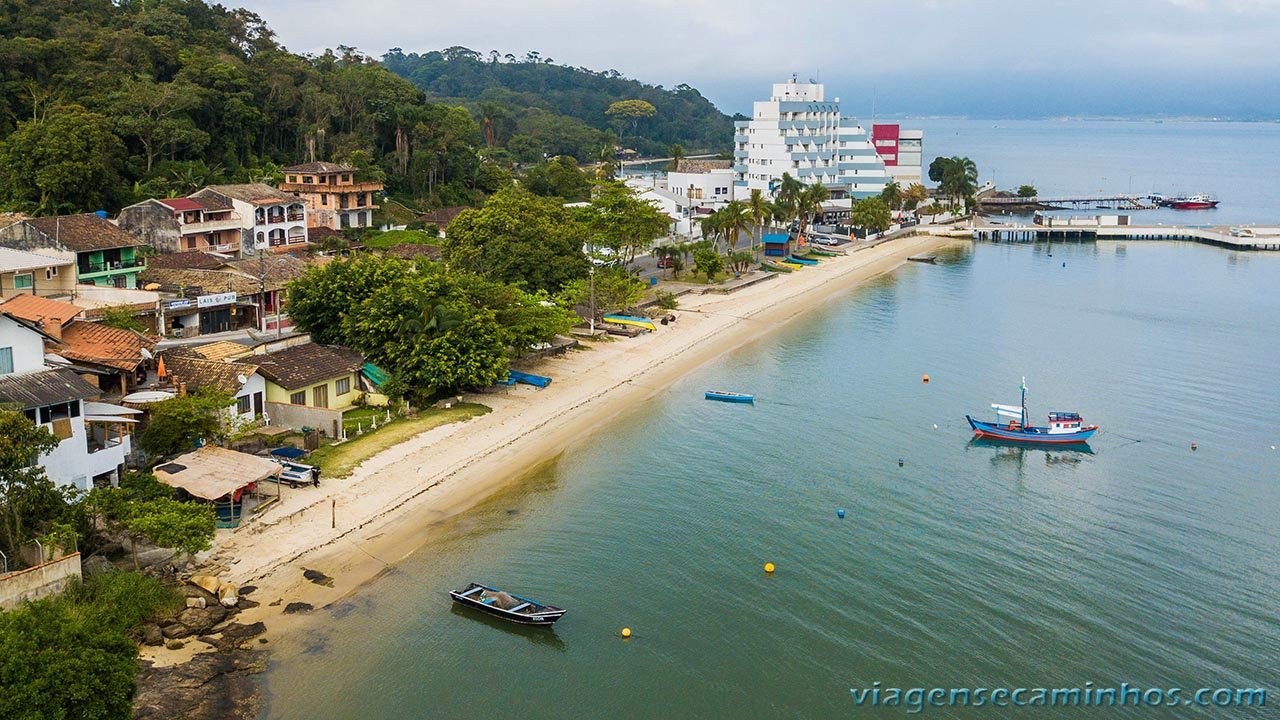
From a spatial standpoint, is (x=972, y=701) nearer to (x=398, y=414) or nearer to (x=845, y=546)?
(x=845, y=546)

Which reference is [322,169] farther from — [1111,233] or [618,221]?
[1111,233]

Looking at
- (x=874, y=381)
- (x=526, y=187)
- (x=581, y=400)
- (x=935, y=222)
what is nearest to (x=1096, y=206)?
(x=935, y=222)

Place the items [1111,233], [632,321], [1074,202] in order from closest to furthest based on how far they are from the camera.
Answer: [632,321] < [1111,233] < [1074,202]

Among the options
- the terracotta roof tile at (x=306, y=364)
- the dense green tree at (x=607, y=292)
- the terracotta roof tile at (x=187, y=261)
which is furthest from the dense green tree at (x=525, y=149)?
the terracotta roof tile at (x=306, y=364)

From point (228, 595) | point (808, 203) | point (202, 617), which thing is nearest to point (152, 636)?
point (202, 617)

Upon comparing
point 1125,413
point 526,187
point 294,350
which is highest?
point 526,187

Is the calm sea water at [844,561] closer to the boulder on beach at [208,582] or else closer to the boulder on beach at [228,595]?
the boulder on beach at [228,595]
